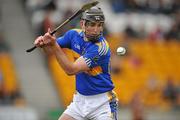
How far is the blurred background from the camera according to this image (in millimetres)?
17938

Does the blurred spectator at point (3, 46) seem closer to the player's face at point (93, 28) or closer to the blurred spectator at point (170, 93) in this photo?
the blurred spectator at point (170, 93)

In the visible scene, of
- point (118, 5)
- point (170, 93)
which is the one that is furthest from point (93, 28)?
point (118, 5)

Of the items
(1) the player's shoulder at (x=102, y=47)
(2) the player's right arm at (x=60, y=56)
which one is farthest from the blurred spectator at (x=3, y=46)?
(2) the player's right arm at (x=60, y=56)

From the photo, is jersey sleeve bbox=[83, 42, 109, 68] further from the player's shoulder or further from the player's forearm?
the player's forearm

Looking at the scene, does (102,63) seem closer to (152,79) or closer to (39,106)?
(39,106)

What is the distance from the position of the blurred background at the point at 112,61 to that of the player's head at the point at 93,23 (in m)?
7.79

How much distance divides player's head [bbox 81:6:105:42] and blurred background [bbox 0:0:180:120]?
7.79 meters

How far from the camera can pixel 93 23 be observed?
8805mm

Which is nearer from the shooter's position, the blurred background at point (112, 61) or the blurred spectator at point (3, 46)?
the blurred background at point (112, 61)

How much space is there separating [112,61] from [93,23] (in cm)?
998

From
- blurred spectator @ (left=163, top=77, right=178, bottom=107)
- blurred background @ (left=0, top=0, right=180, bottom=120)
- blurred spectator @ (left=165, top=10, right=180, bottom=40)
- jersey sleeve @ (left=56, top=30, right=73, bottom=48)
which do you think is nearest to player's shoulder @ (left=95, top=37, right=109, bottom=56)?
jersey sleeve @ (left=56, top=30, right=73, bottom=48)

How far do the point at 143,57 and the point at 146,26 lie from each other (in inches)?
60.5

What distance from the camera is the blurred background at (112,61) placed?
17.9 meters

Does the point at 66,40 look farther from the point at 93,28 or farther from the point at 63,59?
the point at 63,59
